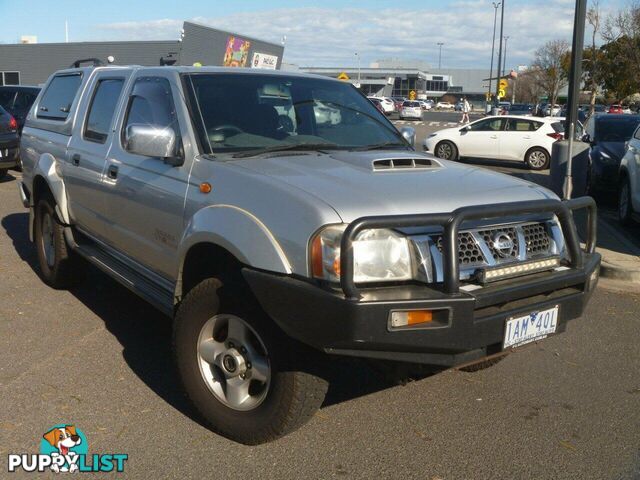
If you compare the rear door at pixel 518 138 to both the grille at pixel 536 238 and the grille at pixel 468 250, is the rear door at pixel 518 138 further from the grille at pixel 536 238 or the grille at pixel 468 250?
the grille at pixel 468 250

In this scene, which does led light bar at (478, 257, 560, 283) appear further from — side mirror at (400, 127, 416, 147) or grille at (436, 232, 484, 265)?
side mirror at (400, 127, 416, 147)

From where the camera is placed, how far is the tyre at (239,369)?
134 inches

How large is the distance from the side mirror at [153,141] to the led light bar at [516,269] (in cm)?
187

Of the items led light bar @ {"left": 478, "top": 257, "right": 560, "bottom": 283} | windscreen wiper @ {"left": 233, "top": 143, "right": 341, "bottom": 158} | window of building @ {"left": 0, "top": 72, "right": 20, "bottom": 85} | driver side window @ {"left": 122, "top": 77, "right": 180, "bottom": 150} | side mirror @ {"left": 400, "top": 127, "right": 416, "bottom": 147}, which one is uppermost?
window of building @ {"left": 0, "top": 72, "right": 20, "bottom": 85}

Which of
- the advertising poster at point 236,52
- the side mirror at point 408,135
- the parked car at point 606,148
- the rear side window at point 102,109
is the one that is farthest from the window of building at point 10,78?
the side mirror at point 408,135

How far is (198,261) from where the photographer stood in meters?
3.97

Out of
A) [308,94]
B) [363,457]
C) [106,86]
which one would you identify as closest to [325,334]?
[363,457]

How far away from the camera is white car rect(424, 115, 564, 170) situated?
1936 cm

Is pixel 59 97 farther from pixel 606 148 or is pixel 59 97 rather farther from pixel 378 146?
pixel 606 148

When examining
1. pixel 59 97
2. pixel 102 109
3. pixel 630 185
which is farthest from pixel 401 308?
pixel 630 185

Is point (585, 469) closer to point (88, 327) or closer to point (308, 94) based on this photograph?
point (308, 94)

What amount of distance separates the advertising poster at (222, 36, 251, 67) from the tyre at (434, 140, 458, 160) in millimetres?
23571

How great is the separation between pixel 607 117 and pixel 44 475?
13.4 metres

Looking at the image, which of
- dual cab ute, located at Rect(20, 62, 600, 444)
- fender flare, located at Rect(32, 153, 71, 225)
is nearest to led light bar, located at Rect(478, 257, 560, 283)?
dual cab ute, located at Rect(20, 62, 600, 444)
